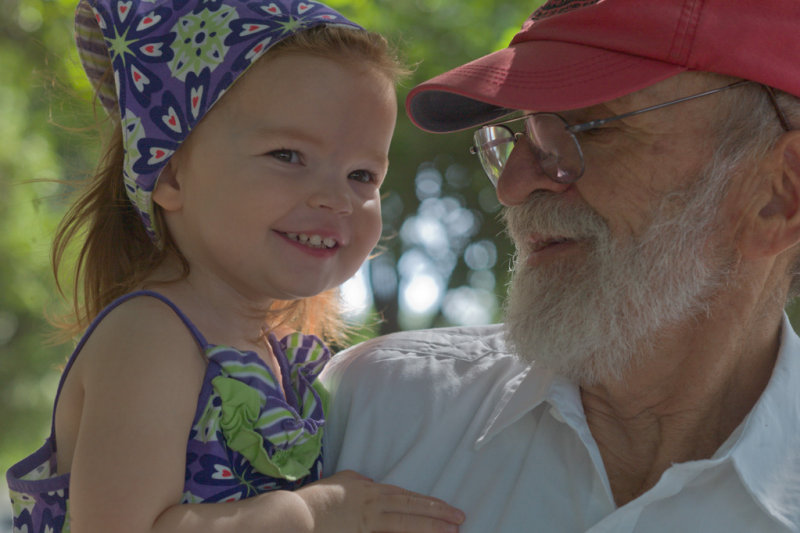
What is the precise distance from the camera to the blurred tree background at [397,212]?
5555mm

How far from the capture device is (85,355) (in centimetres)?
182

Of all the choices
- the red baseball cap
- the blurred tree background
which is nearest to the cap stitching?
the red baseball cap

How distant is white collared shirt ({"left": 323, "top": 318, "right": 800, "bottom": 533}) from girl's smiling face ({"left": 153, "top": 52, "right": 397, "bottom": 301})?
0.37 metres

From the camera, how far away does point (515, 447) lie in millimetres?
2033

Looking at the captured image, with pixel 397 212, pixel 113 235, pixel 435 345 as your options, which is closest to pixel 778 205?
pixel 435 345

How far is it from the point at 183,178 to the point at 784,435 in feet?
4.88

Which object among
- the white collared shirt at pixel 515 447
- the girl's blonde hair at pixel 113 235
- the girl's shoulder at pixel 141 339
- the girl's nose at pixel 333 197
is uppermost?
the girl's nose at pixel 333 197

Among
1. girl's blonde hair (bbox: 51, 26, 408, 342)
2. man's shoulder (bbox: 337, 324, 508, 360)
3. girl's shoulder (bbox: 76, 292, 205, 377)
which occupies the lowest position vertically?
man's shoulder (bbox: 337, 324, 508, 360)

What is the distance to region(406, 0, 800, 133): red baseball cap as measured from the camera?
1.87 m

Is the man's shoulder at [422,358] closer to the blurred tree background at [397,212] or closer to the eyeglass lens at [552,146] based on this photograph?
the eyeglass lens at [552,146]

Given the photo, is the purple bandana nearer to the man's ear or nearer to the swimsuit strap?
the swimsuit strap

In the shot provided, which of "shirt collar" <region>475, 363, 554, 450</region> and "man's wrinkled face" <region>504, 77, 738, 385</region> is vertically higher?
"man's wrinkled face" <region>504, 77, 738, 385</region>

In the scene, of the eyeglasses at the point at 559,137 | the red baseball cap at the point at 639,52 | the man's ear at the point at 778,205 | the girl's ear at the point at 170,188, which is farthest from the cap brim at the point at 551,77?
the girl's ear at the point at 170,188

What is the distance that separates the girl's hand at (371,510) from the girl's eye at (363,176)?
2.42 ft
